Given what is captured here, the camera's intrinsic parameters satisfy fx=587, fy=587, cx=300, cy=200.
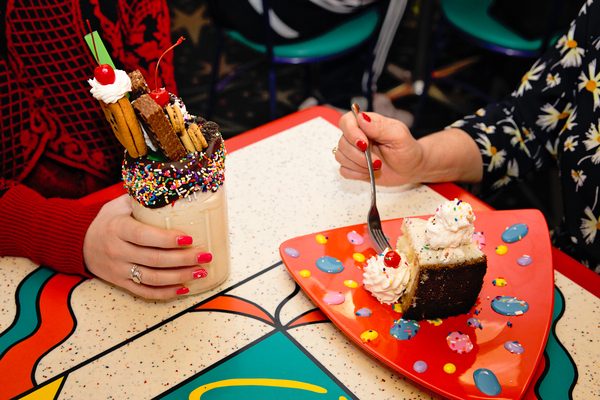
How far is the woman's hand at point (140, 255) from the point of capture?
32.3 inches

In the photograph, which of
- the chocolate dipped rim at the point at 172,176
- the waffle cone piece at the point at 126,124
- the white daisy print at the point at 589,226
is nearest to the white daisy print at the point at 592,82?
the white daisy print at the point at 589,226

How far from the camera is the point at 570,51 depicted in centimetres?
121

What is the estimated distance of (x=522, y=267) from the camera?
94 centimetres

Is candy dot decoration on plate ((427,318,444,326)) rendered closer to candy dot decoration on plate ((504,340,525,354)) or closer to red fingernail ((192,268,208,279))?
candy dot decoration on plate ((504,340,525,354))

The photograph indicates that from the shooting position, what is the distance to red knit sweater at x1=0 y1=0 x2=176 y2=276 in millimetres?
949

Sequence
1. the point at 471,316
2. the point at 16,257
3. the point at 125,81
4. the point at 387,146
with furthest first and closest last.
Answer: the point at 387,146 < the point at 16,257 < the point at 471,316 < the point at 125,81

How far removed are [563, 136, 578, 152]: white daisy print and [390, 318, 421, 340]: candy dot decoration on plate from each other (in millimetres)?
574

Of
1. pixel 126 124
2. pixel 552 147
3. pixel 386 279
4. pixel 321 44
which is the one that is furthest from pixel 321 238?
pixel 321 44

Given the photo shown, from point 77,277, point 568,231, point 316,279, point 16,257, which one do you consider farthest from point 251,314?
point 568,231

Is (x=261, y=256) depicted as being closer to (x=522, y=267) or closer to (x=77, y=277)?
(x=77, y=277)

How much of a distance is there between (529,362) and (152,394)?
50 centimetres

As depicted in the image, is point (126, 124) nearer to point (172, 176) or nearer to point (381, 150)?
point (172, 176)

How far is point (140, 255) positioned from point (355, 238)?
1.16 ft

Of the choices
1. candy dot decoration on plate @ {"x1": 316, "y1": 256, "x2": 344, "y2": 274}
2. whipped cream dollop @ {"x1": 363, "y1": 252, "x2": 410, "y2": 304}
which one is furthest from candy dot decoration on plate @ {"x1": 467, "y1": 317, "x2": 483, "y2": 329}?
candy dot decoration on plate @ {"x1": 316, "y1": 256, "x2": 344, "y2": 274}
